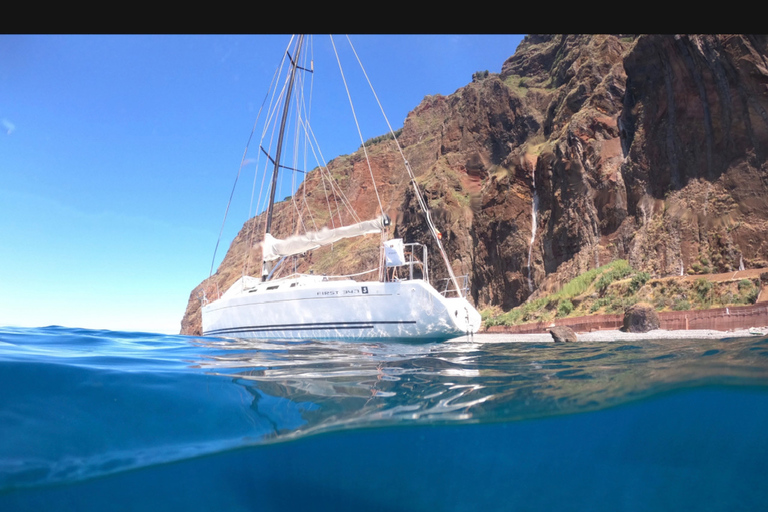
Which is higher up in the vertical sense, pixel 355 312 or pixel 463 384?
pixel 355 312

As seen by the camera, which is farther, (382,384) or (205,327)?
(205,327)

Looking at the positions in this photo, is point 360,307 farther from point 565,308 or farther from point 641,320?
point 565,308

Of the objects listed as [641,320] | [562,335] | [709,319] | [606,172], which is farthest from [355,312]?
[606,172]

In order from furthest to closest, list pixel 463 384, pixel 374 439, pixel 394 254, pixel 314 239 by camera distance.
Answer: pixel 314 239
pixel 394 254
pixel 463 384
pixel 374 439

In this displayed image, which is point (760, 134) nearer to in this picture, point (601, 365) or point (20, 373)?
point (601, 365)

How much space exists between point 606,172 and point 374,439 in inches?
1003

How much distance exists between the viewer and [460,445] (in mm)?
3748

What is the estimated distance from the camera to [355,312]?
12.2 meters

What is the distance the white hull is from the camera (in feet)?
38.2

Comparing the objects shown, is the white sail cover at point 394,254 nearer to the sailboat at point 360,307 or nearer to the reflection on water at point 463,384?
the sailboat at point 360,307

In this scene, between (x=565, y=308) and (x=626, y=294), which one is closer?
(x=626, y=294)

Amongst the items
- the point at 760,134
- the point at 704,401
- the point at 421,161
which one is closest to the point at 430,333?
the point at 704,401
